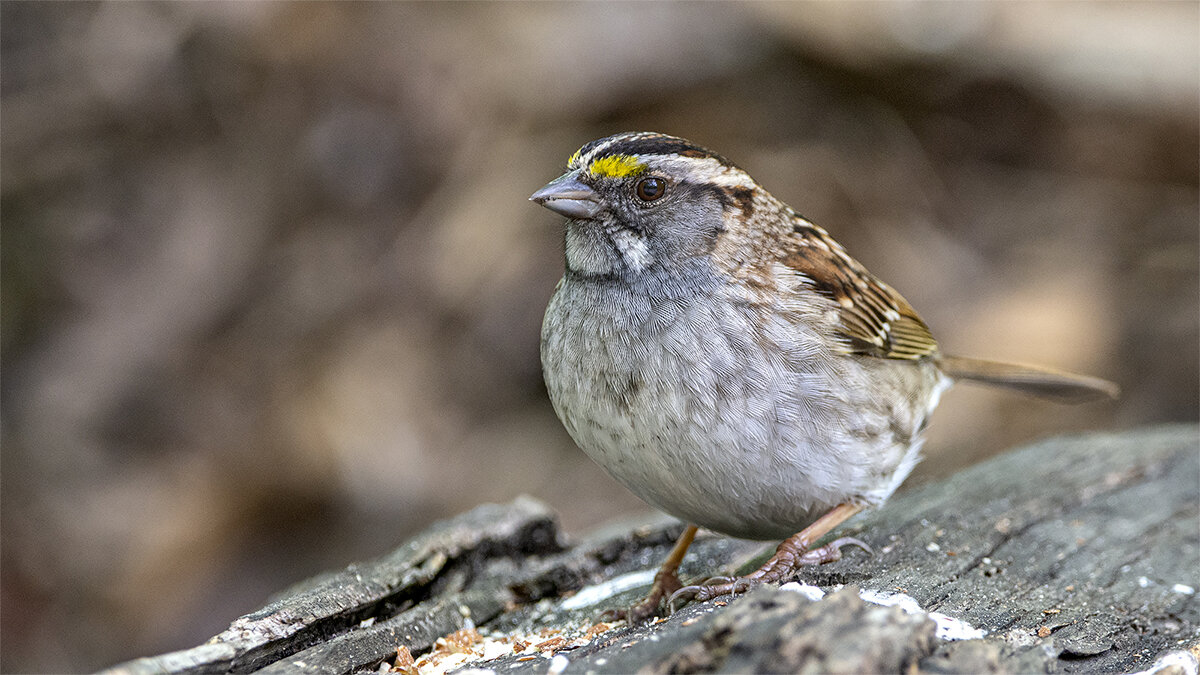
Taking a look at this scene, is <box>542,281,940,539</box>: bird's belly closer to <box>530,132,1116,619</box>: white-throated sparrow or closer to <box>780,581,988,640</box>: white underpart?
<box>530,132,1116,619</box>: white-throated sparrow

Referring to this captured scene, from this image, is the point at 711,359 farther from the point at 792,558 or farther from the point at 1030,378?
the point at 1030,378

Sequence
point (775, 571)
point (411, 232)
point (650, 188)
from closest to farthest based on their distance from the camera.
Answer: point (775, 571) < point (650, 188) < point (411, 232)

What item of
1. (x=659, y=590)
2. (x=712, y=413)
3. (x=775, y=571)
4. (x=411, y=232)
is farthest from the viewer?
(x=411, y=232)

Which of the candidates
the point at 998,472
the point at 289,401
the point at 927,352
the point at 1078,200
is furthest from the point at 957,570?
the point at 1078,200

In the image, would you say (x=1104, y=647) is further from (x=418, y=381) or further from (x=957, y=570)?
(x=418, y=381)

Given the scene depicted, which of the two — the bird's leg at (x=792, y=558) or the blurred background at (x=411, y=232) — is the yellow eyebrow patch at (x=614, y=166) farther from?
the blurred background at (x=411, y=232)

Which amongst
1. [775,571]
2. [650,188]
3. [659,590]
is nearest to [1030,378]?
[775,571]
